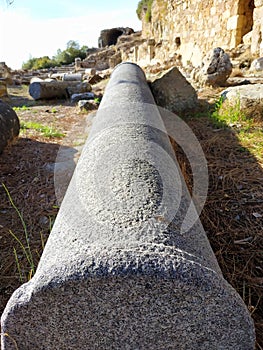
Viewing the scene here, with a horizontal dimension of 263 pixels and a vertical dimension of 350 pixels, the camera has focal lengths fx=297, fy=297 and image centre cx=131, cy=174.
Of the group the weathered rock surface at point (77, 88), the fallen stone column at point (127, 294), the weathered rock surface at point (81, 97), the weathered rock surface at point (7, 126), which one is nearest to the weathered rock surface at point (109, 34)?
the weathered rock surface at point (77, 88)

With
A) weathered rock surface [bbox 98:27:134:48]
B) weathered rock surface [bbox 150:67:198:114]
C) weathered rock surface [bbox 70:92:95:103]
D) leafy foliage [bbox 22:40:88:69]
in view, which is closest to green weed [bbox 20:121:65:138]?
weathered rock surface [bbox 150:67:198:114]

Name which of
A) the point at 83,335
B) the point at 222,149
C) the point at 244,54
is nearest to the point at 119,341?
the point at 83,335

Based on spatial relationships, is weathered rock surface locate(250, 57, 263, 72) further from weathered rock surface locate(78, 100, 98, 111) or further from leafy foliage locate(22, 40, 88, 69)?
leafy foliage locate(22, 40, 88, 69)

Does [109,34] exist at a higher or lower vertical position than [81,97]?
higher

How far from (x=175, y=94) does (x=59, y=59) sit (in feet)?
68.9

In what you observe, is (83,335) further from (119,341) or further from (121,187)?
(121,187)

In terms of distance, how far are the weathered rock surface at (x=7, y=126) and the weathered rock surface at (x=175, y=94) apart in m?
1.97

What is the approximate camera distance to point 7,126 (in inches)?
129

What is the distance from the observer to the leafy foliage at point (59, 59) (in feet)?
70.9

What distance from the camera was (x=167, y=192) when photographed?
1077mm

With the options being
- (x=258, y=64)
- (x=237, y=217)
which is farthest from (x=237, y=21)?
(x=237, y=217)

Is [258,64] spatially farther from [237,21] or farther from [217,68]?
[237,21]

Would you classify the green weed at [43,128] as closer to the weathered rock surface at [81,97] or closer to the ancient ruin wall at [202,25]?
the weathered rock surface at [81,97]

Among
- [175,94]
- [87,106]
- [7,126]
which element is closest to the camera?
[7,126]
